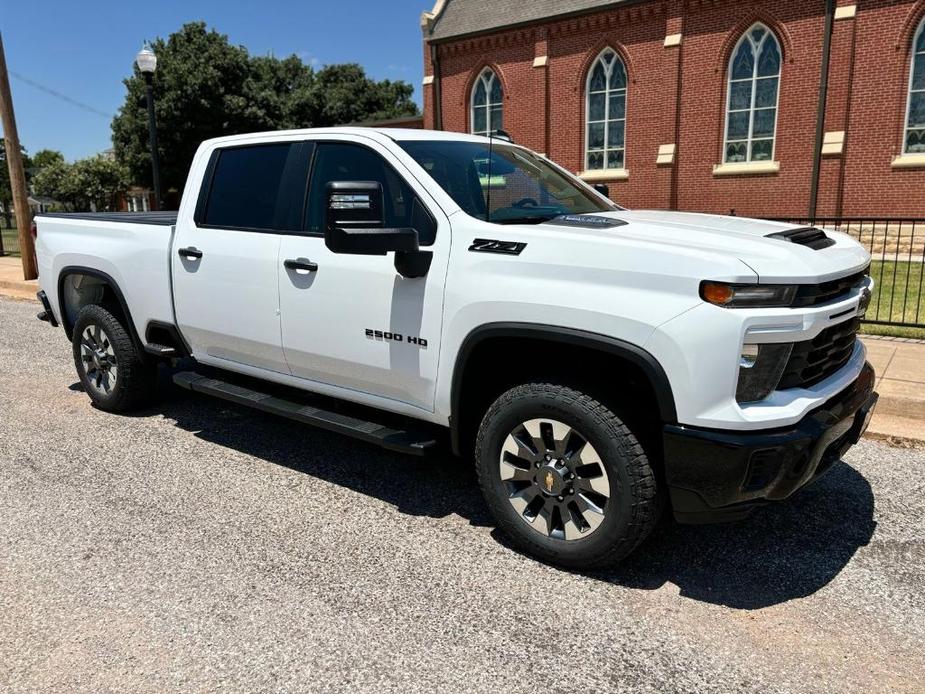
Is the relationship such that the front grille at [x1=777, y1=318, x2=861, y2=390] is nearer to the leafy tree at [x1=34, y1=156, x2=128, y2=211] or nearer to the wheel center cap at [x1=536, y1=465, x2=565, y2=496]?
the wheel center cap at [x1=536, y1=465, x2=565, y2=496]

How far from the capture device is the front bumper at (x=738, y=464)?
2821 mm

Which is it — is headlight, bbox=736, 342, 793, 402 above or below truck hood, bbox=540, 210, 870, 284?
below

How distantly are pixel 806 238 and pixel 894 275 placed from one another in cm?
495

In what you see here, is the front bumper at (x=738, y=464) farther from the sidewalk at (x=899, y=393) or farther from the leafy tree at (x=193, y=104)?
the leafy tree at (x=193, y=104)

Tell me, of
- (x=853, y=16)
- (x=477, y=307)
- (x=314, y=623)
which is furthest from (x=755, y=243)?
(x=853, y=16)

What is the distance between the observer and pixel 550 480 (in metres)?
3.31

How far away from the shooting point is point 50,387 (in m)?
6.71

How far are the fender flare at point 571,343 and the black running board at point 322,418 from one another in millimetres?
246

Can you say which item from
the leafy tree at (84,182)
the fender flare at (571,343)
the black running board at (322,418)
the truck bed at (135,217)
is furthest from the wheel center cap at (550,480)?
the leafy tree at (84,182)

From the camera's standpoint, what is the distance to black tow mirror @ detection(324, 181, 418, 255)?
3268 millimetres

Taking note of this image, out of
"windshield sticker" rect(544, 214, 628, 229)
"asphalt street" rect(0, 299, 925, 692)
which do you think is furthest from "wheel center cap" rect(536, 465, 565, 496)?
"windshield sticker" rect(544, 214, 628, 229)

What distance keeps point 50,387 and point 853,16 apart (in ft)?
65.5

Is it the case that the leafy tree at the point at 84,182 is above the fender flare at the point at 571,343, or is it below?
above

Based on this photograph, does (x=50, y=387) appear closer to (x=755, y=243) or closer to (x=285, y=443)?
(x=285, y=443)
